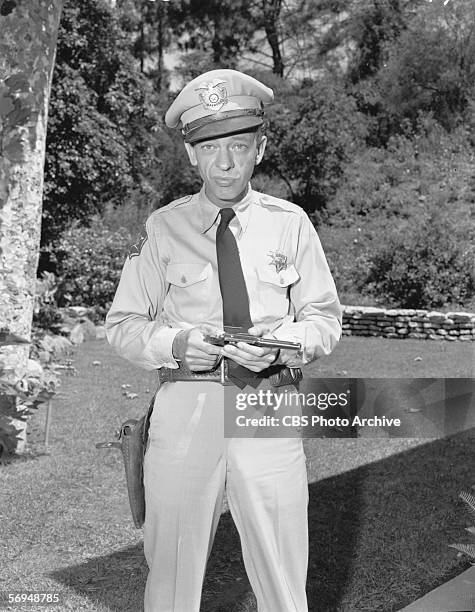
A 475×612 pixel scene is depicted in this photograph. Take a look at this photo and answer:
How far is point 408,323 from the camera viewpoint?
6.68 m

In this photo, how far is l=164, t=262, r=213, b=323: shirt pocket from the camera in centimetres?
257

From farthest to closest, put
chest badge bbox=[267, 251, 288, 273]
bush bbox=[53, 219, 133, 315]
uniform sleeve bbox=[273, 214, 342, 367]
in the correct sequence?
bush bbox=[53, 219, 133, 315], chest badge bbox=[267, 251, 288, 273], uniform sleeve bbox=[273, 214, 342, 367]

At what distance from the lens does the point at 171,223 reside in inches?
104

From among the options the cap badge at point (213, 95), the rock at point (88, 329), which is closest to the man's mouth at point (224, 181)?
the cap badge at point (213, 95)

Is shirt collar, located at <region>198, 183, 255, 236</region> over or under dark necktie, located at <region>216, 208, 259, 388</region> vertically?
over

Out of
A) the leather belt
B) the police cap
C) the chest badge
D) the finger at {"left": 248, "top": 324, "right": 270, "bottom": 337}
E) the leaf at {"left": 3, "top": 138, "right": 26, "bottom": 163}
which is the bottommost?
the leather belt

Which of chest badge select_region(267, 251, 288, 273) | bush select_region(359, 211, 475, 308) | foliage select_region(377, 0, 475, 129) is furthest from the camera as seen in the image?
bush select_region(359, 211, 475, 308)

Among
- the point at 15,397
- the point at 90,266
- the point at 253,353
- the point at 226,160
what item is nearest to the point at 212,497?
the point at 253,353

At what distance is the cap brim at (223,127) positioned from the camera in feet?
8.20

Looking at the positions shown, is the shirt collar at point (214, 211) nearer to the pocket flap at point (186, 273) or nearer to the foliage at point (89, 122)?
A: the pocket flap at point (186, 273)

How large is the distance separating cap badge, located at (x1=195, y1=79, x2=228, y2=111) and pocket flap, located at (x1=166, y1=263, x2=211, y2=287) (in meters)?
0.49

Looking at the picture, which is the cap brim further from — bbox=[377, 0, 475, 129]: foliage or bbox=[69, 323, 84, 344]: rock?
bbox=[69, 323, 84, 344]: rock

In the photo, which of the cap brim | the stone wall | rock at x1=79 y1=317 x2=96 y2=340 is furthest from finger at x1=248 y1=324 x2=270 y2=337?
rock at x1=79 y1=317 x2=96 y2=340

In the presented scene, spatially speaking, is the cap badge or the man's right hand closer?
the man's right hand
